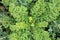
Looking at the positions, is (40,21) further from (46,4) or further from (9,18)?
(9,18)

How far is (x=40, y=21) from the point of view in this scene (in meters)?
2.03

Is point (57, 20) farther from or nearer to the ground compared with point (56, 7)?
nearer to the ground

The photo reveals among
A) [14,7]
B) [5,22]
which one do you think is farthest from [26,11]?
[5,22]

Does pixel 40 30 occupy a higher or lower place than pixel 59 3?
lower

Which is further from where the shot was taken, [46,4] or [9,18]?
[9,18]

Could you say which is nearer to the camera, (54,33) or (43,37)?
(43,37)

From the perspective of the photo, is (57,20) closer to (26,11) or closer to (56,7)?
(56,7)

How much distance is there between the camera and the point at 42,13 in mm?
2025

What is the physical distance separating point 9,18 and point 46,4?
0.46 meters

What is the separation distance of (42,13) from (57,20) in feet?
0.70

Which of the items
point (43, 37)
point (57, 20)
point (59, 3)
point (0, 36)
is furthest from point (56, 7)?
point (0, 36)

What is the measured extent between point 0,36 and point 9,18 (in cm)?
23

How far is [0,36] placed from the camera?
6.97 feet

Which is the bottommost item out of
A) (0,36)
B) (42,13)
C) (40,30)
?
(0,36)
